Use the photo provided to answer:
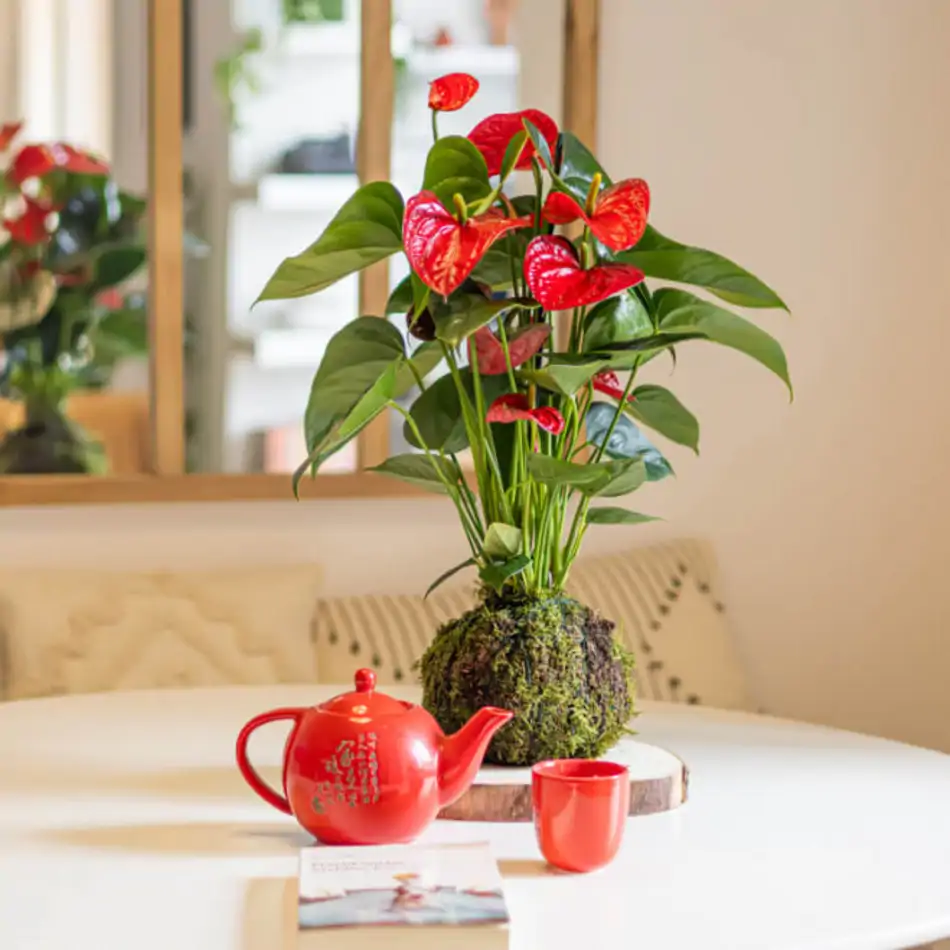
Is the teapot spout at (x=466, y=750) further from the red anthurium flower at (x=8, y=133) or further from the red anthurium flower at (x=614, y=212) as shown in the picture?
the red anthurium flower at (x=8, y=133)

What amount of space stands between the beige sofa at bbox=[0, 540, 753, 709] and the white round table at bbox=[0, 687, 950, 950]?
0.55m

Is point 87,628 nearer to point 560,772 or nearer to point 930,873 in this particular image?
point 560,772

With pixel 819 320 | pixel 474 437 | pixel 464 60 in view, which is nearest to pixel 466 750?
pixel 474 437

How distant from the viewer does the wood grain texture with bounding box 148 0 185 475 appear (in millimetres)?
2561

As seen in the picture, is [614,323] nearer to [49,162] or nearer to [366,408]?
[366,408]

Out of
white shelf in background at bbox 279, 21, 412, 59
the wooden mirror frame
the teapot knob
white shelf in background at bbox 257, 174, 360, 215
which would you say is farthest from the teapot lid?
white shelf in background at bbox 279, 21, 412, 59

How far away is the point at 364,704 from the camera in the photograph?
4.08ft

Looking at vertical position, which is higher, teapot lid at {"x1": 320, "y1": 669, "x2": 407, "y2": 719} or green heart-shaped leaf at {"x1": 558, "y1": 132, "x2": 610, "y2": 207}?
green heart-shaped leaf at {"x1": 558, "y1": 132, "x2": 610, "y2": 207}

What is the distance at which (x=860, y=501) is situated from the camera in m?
3.02

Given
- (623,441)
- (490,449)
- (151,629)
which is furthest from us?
(151,629)

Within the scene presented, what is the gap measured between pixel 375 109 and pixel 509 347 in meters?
1.42

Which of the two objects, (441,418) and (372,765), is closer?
(372,765)

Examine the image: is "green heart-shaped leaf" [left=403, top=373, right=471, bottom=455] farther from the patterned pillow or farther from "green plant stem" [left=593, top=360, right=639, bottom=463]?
the patterned pillow

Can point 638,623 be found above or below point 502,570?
below
